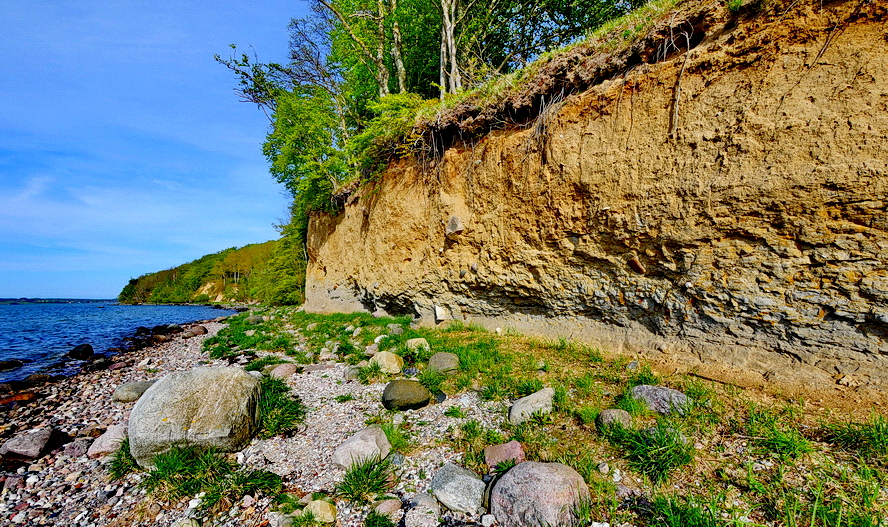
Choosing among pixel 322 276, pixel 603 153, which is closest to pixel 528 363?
pixel 603 153

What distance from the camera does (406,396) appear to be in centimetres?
545

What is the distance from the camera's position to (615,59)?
7.21 metres

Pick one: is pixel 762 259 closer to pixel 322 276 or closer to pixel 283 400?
pixel 283 400

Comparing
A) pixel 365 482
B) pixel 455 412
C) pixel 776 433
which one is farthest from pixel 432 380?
pixel 776 433

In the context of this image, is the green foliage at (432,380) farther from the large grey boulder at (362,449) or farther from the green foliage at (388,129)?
the green foliage at (388,129)

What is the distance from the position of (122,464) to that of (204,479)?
1.45 metres

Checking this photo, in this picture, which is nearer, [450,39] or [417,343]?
[417,343]

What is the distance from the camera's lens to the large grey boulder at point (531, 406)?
464 cm

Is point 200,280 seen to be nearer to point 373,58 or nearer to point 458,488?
point 373,58

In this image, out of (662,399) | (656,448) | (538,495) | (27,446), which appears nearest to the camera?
(538,495)

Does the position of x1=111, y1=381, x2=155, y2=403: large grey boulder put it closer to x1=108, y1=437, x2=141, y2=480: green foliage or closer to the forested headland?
x1=108, y1=437, x2=141, y2=480: green foliage

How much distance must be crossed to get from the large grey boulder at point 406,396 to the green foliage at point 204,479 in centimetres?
189

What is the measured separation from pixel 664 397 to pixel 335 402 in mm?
5115

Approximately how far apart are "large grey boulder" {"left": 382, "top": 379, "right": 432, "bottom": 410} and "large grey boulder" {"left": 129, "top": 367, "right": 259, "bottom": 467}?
77.6 inches
